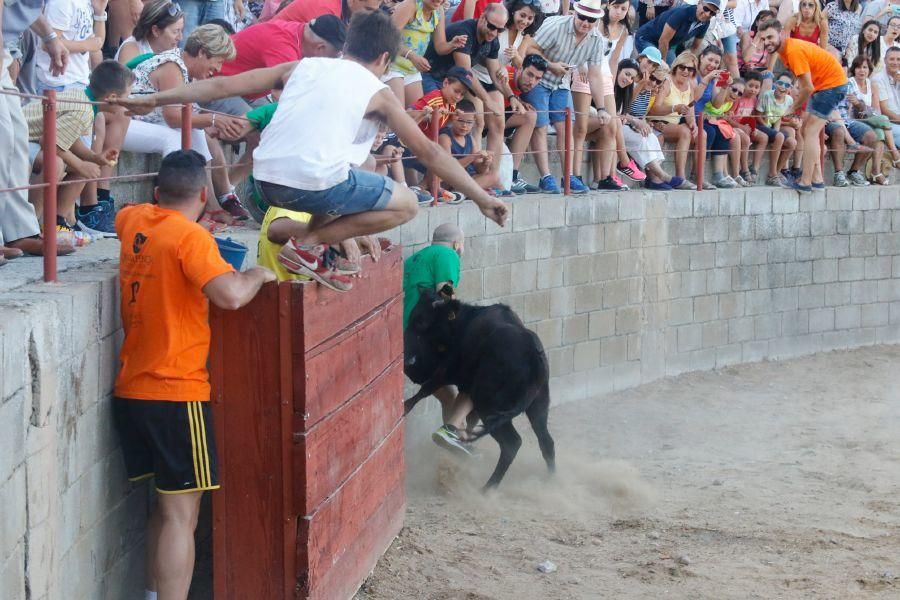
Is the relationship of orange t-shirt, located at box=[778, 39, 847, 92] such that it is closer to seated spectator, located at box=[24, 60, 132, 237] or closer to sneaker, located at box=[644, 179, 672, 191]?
sneaker, located at box=[644, 179, 672, 191]

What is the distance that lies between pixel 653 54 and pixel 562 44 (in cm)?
143

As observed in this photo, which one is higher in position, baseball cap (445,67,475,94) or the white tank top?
baseball cap (445,67,475,94)

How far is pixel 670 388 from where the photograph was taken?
11477mm

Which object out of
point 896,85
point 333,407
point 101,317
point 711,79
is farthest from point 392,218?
point 896,85

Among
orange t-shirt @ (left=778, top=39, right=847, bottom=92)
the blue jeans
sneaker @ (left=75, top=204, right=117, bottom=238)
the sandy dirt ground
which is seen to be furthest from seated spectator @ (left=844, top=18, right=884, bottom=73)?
sneaker @ (left=75, top=204, right=117, bottom=238)

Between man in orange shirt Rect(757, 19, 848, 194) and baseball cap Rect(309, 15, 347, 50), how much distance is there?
247 inches

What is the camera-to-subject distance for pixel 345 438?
5.83 metres

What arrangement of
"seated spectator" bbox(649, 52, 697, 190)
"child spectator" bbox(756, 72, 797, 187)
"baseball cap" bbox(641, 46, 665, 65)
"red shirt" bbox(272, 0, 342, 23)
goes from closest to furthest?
"red shirt" bbox(272, 0, 342, 23) < "baseball cap" bbox(641, 46, 665, 65) < "seated spectator" bbox(649, 52, 697, 190) < "child spectator" bbox(756, 72, 797, 187)

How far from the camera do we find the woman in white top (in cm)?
751

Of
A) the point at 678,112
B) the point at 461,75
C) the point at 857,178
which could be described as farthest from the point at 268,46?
the point at 857,178

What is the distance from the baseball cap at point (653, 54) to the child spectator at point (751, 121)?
137cm

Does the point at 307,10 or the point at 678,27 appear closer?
the point at 307,10

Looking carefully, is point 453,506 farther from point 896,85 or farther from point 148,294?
point 896,85

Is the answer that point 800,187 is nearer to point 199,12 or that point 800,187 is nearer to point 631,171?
point 631,171
